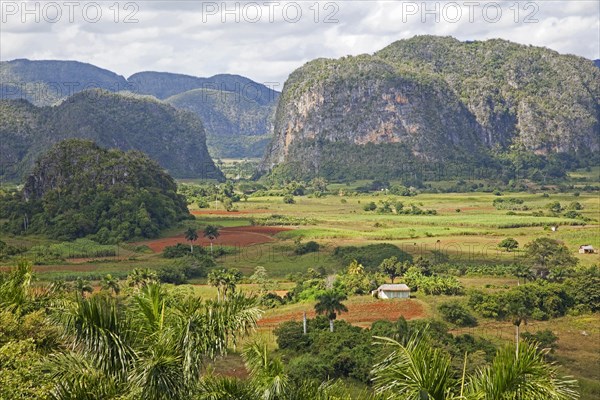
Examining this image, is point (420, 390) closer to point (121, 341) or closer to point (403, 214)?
point (121, 341)

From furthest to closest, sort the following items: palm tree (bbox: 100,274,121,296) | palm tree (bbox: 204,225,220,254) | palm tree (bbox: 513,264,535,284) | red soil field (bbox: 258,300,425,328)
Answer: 1. palm tree (bbox: 204,225,220,254)
2. palm tree (bbox: 513,264,535,284)
3. palm tree (bbox: 100,274,121,296)
4. red soil field (bbox: 258,300,425,328)

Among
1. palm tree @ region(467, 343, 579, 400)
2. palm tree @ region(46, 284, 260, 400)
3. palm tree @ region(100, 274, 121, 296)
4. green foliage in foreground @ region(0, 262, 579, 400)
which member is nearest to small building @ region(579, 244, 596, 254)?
palm tree @ region(100, 274, 121, 296)

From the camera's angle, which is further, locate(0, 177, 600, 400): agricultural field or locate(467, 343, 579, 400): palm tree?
locate(0, 177, 600, 400): agricultural field

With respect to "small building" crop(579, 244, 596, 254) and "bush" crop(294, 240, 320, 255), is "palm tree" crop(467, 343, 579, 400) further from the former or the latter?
"small building" crop(579, 244, 596, 254)

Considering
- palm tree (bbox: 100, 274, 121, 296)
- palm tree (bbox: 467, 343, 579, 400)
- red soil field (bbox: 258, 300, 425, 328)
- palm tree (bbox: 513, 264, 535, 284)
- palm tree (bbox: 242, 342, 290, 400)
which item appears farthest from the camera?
palm tree (bbox: 513, 264, 535, 284)

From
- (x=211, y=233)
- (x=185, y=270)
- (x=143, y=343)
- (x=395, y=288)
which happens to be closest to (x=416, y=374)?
(x=143, y=343)

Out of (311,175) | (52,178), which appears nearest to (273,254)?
(52,178)
